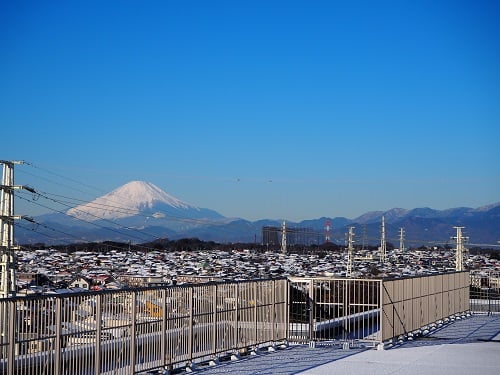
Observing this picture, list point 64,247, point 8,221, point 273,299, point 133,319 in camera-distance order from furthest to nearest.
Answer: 1. point 64,247
2. point 8,221
3. point 273,299
4. point 133,319

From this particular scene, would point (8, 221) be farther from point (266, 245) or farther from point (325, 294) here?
point (266, 245)

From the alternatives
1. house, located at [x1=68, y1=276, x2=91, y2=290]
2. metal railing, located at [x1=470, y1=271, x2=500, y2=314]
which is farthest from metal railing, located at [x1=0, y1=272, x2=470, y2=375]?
house, located at [x1=68, y1=276, x2=91, y2=290]

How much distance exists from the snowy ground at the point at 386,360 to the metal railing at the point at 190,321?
0.64m

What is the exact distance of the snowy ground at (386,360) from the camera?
17141 millimetres

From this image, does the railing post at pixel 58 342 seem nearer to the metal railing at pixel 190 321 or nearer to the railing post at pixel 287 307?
the metal railing at pixel 190 321

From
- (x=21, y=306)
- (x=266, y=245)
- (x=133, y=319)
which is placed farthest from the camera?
(x=266, y=245)

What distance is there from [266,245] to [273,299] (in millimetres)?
115628

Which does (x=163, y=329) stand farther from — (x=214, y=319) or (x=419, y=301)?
(x=419, y=301)

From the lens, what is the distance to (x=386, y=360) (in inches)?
746

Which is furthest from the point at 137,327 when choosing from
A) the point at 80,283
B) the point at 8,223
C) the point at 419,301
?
the point at 80,283

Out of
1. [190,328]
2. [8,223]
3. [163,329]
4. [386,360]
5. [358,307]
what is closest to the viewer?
[163,329]

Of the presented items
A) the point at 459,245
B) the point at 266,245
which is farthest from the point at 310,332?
the point at 266,245

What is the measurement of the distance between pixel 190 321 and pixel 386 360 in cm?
451

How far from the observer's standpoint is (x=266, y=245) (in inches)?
5394
